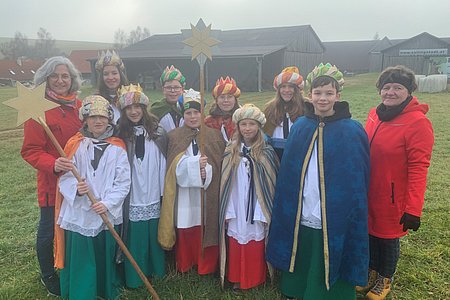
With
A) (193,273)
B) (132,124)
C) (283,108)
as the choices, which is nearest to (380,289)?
(193,273)

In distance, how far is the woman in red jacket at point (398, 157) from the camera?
3.04 meters

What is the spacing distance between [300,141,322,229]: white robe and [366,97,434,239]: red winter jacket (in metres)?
0.52

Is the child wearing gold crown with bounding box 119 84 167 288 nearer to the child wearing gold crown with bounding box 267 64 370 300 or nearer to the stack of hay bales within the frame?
the child wearing gold crown with bounding box 267 64 370 300

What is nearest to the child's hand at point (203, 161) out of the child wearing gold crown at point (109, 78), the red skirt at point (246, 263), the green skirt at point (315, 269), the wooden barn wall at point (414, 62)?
the red skirt at point (246, 263)

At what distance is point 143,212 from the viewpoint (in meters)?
3.57

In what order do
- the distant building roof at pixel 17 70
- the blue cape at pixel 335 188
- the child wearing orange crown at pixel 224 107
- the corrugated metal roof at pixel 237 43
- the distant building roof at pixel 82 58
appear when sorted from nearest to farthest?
the blue cape at pixel 335 188
the child wearing orange crown at pixel 224 107
the corrugated metal roof at pixel 237 43
the distant building roof at pixel 17 70
the distant building roof at pixel 82 58

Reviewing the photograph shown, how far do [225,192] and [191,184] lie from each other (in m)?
0.33

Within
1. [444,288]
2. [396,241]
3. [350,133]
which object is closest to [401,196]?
[396,241]

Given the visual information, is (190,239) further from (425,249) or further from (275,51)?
(275,51)

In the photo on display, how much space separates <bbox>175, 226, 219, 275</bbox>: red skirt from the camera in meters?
3.84

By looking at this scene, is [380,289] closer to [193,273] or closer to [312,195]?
[312,195]

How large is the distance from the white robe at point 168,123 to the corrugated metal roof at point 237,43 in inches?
888

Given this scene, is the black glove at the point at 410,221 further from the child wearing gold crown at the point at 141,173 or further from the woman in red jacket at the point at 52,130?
the woman in red jacket at the point at 52,130

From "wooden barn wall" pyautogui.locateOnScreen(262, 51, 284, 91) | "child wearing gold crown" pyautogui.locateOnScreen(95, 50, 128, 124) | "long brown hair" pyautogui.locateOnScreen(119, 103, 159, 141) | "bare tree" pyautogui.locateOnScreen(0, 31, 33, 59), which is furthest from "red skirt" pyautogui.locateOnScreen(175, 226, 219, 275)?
"bare tree" pyautogui.locateOnScreen(0, 31, 33, 59)
